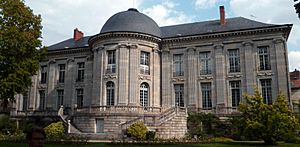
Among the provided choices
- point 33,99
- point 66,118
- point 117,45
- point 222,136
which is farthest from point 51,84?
point 222,136

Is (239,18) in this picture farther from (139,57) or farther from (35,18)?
(35,18)

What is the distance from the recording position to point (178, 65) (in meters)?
27.1

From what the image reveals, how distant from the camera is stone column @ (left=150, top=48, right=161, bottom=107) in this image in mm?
26281

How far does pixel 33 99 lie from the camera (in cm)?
3158

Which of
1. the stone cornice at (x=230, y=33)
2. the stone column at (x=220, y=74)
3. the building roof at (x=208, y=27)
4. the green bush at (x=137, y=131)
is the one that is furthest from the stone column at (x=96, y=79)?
the stone column at (x=220, y=74)

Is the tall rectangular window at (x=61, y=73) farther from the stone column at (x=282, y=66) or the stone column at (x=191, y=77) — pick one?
the stone column at (x=282, y=66)

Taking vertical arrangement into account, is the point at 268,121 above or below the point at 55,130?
above

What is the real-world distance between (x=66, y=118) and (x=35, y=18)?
28.2ft

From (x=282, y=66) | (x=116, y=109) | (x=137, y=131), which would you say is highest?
(x=282, y=66)

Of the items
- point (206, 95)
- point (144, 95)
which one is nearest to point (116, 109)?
point (144, 95)

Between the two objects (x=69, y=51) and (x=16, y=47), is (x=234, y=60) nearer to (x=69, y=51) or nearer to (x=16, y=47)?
(x=69, y=51)

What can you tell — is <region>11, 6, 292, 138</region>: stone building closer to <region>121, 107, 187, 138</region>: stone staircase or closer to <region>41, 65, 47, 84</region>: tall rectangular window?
<region>121, 107, 187, 138</region>: stone staircase

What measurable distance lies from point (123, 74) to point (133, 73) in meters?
0.84

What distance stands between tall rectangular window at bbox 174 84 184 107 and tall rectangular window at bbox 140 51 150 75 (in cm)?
294
